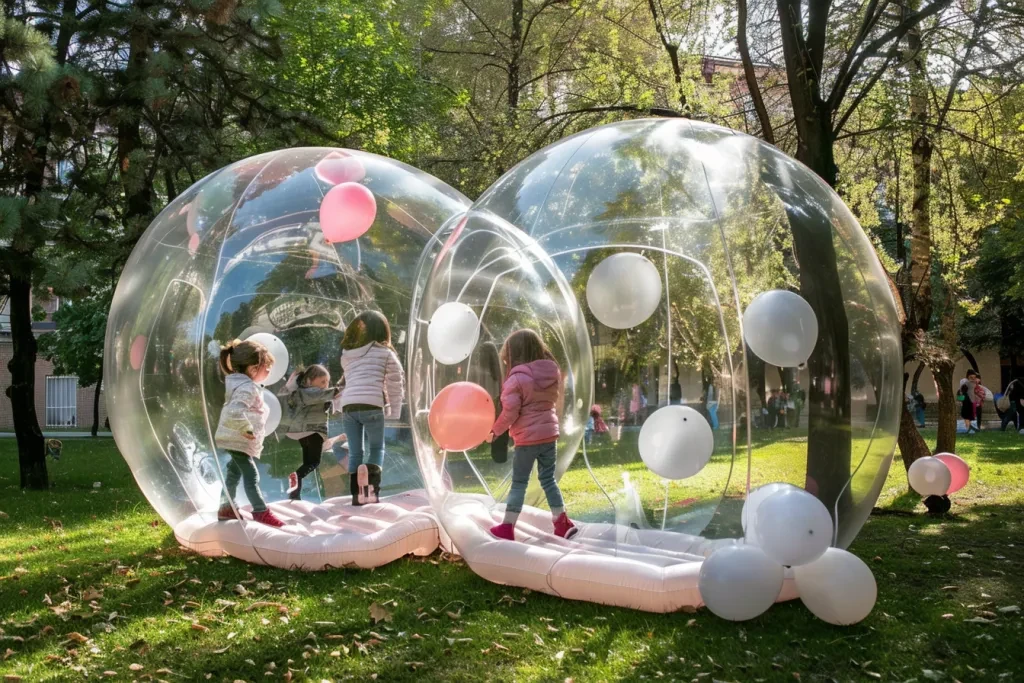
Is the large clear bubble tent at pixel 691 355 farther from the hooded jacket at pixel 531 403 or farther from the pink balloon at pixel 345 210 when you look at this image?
the pink balloon at pixel 345 210

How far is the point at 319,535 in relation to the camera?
19.0 ft

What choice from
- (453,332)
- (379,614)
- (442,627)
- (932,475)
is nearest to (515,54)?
(932,475)

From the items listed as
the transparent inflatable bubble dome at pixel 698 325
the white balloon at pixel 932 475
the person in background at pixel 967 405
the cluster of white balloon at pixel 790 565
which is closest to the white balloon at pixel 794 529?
the cluster of white balloon at pixel 790 565

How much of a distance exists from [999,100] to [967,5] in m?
1.02

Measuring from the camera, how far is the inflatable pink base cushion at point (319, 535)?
18.5 ft

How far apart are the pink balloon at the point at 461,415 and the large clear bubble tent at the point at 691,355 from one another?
20 centimetres

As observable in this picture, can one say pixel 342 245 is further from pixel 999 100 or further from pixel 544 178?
pixel 999 100

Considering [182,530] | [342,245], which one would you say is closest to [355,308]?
[342,245]

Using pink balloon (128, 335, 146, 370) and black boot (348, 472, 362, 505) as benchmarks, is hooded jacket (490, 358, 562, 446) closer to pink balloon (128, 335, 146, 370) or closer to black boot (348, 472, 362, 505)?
black boot (348, 472, 362, 505)

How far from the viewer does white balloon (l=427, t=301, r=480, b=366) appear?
550 centimetres

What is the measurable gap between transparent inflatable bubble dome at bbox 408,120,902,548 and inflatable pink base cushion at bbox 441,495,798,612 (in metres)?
0.05

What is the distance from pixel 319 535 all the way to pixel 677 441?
2492mm

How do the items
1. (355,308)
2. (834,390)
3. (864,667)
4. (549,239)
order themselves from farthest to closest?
(355,308) < (549,239) < (834,390) < (864,667)

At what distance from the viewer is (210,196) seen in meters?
6.34
